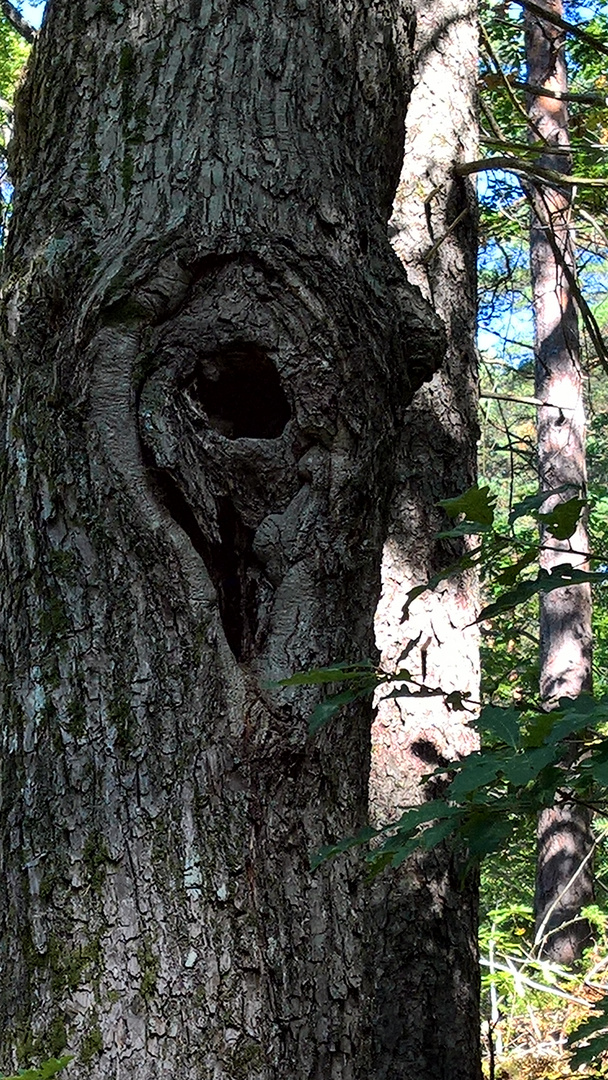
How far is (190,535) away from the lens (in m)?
1.83

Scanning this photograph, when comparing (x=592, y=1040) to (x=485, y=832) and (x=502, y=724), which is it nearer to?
(x=485, y=832)

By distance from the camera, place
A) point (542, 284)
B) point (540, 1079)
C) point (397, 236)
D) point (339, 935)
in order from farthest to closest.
Answer: point (542, 284), point (540, 1079), point (397, 236), point (339, 935)

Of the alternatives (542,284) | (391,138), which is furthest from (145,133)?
(542,284)

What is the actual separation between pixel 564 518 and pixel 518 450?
15.9 feet

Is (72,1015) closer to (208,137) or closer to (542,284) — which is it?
(208,137)

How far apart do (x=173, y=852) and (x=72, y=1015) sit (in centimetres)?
28

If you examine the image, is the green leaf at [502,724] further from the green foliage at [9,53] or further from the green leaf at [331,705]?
the green foliage at [9,53]

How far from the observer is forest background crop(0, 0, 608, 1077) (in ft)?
14.7

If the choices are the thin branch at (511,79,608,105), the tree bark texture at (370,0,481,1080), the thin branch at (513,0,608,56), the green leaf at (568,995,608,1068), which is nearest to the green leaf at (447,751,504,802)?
the green leaf at (568,995,608,1068)

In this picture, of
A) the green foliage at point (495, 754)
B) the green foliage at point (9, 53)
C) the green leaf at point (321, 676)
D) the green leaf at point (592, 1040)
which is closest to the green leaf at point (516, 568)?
the green foliage at point (495, 754)

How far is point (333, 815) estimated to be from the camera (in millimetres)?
1813

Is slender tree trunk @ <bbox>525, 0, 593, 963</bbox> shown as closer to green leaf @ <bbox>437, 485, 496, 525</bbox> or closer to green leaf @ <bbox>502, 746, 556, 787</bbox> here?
green leaf @ <bbox>437, 485, 496, 525</bbox>

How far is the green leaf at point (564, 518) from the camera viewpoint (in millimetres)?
1824

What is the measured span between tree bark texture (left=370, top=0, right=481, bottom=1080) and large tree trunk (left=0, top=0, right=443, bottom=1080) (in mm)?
1338
